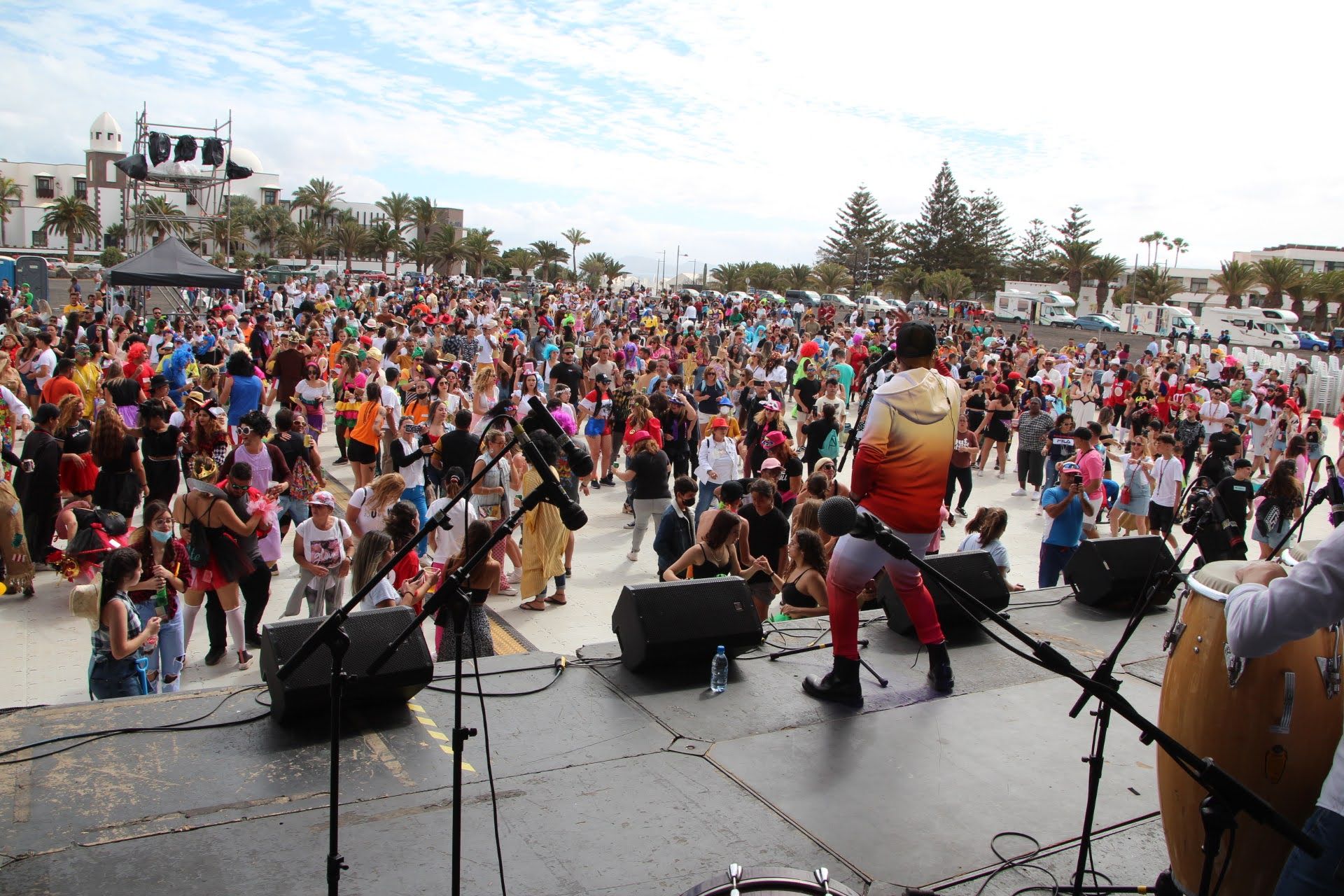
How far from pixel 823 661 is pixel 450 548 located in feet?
13.0

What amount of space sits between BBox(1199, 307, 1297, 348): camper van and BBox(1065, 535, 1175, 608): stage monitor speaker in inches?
1684

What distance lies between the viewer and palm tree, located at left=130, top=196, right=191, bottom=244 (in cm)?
2823

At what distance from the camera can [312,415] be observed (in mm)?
13148

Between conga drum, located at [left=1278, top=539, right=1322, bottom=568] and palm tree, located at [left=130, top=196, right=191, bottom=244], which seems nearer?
conga drum, located at [left=1278, top=539, right=1322, bottom=568]

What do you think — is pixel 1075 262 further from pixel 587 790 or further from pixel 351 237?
pixel 587 790

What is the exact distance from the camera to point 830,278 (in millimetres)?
65125

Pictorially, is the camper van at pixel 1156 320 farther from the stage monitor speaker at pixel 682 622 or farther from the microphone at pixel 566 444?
the microphone at pixel 566 444

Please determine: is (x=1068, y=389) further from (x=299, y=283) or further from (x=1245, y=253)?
(x=1245, y=253)

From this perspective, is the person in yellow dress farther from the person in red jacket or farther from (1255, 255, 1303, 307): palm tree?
(1255, 255, 1303, 307): palm tree

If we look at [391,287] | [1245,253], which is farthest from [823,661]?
[1245,253]

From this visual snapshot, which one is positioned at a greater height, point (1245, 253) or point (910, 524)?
point (1245, 253)

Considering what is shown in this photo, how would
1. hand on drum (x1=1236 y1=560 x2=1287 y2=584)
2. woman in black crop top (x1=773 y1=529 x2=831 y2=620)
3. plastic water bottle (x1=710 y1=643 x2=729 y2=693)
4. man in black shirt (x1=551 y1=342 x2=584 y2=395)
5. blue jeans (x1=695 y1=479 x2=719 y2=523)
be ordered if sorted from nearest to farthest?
hand on drum (x1=1236 y1=560 x2=1287 y2=584), plastic water bottle (x1=710 y1=643 x2=729 y2=693), woman in black crop top (x1=773 y1=529 x2=831 y2=620), blue jeans (x1=695 y1=479 x2=719 y2=523), man in black shirt (x1=551 y1=342 x2=584 y2=395)

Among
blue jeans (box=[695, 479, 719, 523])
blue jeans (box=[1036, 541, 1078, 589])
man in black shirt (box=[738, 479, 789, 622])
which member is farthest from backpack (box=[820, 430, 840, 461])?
man in black shirt (box=[738, 479, 789, 622])

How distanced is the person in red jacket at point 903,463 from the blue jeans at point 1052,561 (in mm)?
4170
